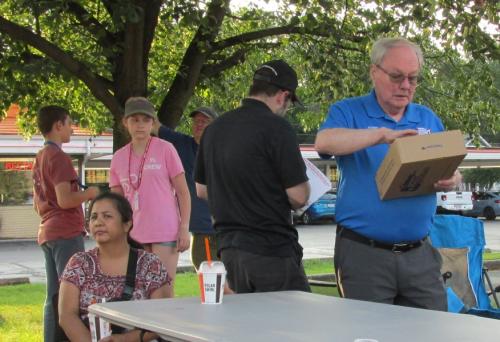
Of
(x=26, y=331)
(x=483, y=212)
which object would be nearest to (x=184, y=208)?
(x=26, y=331)

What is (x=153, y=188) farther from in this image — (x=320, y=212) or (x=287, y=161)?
(x=320, y=212)

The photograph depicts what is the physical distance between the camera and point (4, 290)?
1268 centimetres

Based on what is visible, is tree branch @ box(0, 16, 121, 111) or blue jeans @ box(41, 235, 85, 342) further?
tree branch @ box(0, 16, 121, 111)

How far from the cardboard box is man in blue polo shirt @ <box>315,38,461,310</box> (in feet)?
0.39

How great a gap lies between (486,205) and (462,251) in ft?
110

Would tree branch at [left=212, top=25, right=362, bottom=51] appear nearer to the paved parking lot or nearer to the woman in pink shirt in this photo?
the woman in pink shirt

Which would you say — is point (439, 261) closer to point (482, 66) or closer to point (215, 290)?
point (215, 290)

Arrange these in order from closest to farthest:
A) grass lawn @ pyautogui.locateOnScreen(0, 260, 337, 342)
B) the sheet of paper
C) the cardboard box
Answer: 1. the cardboard box
2. the sheet of paper
3. grass lawn @ pyautogui.locateOnScreen(0, 260, 337, 342)

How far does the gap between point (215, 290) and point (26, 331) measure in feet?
17.8

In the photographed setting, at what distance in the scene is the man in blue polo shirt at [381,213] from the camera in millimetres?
4043

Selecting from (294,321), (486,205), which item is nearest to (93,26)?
(294,321)

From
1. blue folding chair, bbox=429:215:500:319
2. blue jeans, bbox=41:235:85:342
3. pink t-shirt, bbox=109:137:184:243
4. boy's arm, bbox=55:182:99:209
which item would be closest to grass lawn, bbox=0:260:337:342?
blue jeans, bbox=41:235:85:342

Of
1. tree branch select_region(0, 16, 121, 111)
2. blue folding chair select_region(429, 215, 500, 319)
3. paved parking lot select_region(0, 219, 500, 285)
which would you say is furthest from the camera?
paved parking lot select_region(0, 219, 500, 285)

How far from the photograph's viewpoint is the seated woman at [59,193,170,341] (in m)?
4.39
